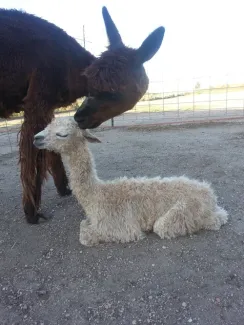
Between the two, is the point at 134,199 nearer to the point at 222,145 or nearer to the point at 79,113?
the point at 79,113

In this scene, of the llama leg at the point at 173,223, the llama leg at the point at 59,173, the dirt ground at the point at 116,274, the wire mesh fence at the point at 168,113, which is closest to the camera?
the dirt ground at the point at 116,274

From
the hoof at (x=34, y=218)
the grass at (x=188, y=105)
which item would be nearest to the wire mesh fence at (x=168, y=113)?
the grass at (x=188, y=105)

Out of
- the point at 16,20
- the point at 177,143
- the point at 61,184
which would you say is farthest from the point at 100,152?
the point at 16,20

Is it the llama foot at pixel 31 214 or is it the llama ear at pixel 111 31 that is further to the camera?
the llama foot at pixel 31 214

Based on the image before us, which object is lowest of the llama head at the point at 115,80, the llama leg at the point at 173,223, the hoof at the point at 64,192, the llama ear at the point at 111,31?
the hoof at the point at 64,192

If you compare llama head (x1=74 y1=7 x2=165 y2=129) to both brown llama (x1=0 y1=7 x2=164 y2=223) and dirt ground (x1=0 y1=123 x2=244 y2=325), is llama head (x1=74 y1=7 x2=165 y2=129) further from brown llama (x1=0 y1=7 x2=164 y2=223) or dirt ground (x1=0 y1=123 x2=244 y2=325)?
dirt ground (x1=0 y1=123 x2=244 y2=325)

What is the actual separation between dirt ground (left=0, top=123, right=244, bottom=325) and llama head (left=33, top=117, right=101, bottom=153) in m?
0.78

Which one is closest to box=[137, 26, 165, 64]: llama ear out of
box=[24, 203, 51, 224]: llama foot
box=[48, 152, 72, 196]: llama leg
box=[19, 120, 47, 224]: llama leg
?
box=[19, 120, 47, 224]: llama leg

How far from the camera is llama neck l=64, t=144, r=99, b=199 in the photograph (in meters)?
2.59

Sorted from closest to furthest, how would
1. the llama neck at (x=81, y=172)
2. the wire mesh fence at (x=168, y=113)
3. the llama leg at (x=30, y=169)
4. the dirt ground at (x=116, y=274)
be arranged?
the dirt ground at (x=116, y=274)
the llama neck at (x=81, y=172)
the llama leg at (x=30, y=169)
the wire mesh fence at (x=168, y=113)

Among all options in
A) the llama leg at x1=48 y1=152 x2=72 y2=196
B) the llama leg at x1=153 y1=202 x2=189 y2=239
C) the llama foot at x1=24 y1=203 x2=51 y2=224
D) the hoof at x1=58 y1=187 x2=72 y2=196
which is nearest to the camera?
the llama leg at x1=153 y1=202 x2=189 y2=239

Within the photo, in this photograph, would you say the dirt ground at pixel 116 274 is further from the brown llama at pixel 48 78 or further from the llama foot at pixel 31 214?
the brown llama at pixel 48 78

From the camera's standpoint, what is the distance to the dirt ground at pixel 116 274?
1.82 metres

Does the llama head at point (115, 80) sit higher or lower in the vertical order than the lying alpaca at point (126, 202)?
higher
